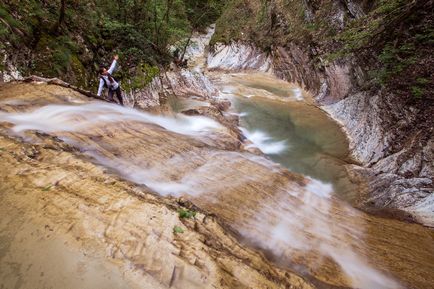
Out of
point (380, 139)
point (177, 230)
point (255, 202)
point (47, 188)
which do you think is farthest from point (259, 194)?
point (380, 139)

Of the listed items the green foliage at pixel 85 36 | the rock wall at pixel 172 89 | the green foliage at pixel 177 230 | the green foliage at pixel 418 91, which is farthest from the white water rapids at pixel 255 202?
the green foliage at pixel 418 91

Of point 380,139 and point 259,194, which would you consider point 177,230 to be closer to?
point 259,194

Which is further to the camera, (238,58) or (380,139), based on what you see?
(238,58)

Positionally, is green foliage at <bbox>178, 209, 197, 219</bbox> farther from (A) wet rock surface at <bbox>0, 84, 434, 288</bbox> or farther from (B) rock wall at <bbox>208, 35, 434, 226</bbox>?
(B) rock wall at <bbox>208, 35, 434, 226</bbox>

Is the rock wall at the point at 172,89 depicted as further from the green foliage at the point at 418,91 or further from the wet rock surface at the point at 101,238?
the green foliage at the point at 418,91

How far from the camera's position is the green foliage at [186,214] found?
3.92 meters

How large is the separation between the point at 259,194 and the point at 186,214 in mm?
2456

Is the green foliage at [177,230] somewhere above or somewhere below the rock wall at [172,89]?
above

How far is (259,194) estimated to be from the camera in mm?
6109

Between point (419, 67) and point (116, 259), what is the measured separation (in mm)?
9792

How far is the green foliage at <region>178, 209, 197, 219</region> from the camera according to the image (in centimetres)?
392

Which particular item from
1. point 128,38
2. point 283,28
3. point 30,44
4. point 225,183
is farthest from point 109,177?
point 283,28

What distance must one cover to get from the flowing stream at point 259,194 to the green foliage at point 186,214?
1002 millimetres

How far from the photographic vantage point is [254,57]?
24.6 metres
